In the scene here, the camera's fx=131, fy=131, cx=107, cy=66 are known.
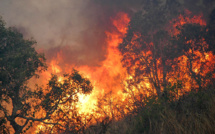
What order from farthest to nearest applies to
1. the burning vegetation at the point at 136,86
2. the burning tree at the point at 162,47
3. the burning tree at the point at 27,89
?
1. the burning tree at the point at 162,47
2. the burning tree at the point at 27,89
3. the burning vegetation at the point at 136,86

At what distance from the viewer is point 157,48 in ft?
83.2

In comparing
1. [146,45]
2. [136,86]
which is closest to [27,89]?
[136,86]

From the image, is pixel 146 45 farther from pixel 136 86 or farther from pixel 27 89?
pixel 27 89

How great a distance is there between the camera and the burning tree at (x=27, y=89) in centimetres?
1120

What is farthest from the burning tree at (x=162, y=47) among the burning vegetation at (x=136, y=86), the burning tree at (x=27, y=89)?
the burning tree at (x=27, y=89)

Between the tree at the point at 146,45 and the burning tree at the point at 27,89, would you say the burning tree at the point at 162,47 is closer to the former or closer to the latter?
the tree at the point at 146,45

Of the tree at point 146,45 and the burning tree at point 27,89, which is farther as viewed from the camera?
the tree at point 146,45

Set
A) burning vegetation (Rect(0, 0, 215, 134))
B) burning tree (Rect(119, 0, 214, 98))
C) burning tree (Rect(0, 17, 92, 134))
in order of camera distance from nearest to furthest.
Answer: burning vegetation (Rect(0, 0, 215, 134)) → burning tree (Rect(0, 17, 92, 134)) → burning tree (Rect(119, 0, 214, 98))

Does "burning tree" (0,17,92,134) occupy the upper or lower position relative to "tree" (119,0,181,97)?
lower

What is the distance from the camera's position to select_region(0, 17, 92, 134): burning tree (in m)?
11.2

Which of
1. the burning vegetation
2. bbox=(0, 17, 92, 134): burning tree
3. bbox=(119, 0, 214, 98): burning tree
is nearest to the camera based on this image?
the burning vegetation

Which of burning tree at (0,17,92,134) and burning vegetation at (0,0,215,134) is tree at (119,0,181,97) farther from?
burning tree at (0,17,92,134)

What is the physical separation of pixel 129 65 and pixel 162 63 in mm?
6170

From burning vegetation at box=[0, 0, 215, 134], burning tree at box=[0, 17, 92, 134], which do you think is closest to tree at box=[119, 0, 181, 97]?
burning vegetation at box=[0, 0, 215, 134]
